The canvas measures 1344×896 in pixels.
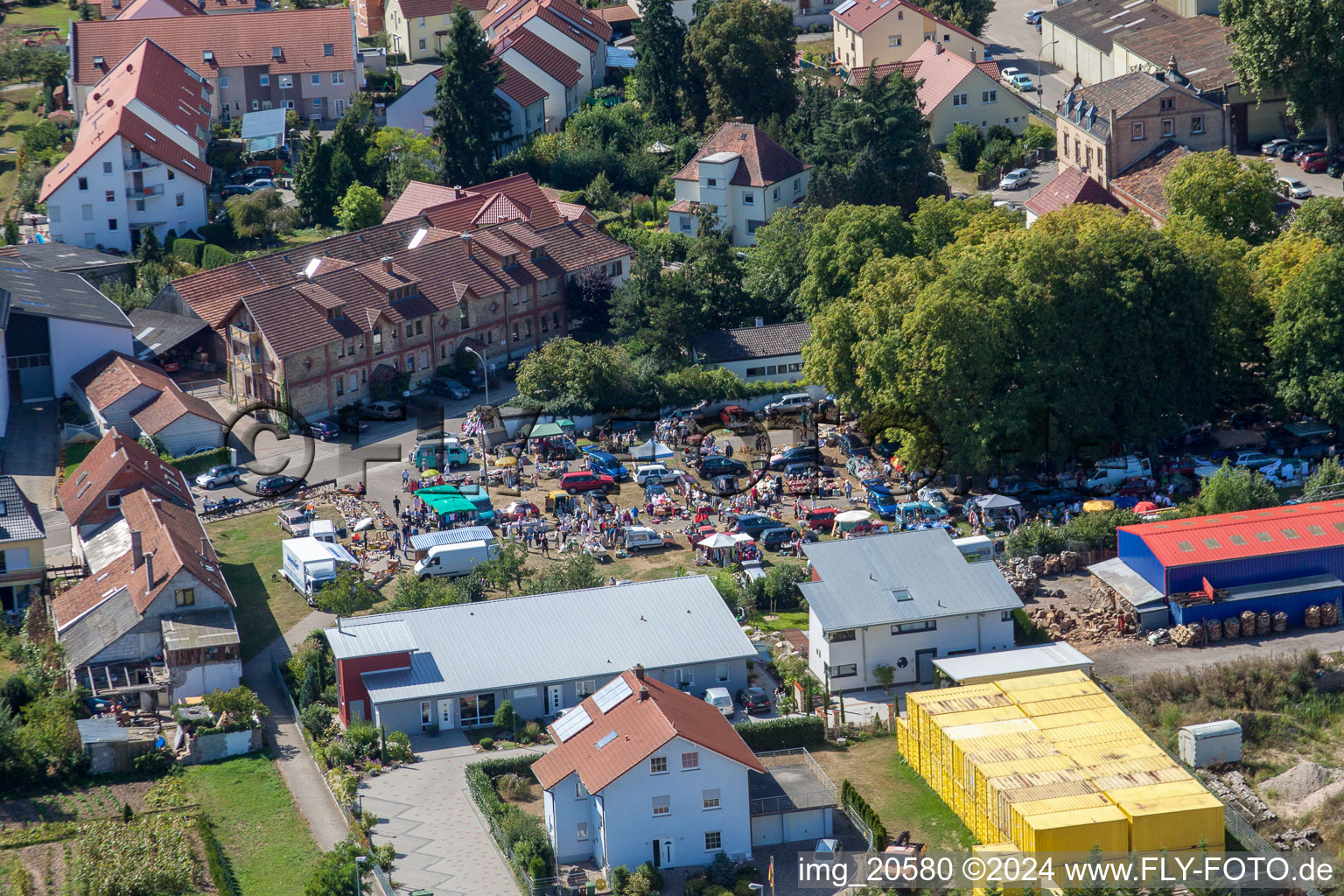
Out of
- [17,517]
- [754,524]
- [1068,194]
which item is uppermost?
[1068,194]

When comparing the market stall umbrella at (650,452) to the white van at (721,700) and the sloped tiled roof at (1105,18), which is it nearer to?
the white van at (721,700)

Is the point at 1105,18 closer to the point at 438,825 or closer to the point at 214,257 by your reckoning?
the point at 214,257

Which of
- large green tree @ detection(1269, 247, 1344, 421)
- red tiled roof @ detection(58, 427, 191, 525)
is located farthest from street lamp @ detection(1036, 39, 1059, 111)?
red tiled roof @ detection(58, 427, 191, 525)

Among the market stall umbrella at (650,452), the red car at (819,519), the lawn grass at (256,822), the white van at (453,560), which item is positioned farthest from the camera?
the market stall umbrella at (650,452)

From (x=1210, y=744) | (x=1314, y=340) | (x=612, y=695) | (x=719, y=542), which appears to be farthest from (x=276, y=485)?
(x=1314, y=340)

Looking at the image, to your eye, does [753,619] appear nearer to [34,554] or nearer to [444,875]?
[444,875]

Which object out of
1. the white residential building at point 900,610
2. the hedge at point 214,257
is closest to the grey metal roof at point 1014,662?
the white residential building at point 900,610

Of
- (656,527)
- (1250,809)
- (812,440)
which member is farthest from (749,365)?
(1250,809)
